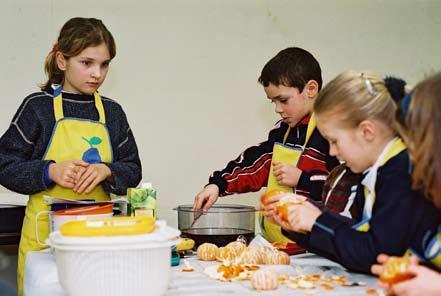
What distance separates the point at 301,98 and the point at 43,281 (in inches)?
39.7

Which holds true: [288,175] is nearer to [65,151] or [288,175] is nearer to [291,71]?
[291,71]

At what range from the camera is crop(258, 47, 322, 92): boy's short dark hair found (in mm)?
1914

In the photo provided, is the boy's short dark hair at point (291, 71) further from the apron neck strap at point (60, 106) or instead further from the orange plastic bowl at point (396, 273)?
the orange plastic bowl at point (396, 273)

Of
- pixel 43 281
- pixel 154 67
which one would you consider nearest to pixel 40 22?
pixel 154 67

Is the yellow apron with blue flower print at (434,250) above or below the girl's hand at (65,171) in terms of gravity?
below

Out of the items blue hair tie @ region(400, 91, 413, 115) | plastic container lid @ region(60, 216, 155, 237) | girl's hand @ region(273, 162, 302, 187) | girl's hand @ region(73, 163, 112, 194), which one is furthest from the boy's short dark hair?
plastic container lid @ region(60, 216, 155, 237)

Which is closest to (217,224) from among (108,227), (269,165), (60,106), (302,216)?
(269,165)

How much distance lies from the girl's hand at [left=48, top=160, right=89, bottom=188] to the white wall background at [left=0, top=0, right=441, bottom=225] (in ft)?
2.16

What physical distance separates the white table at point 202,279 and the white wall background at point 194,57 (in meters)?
0.98

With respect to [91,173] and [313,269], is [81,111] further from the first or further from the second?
[313,269]

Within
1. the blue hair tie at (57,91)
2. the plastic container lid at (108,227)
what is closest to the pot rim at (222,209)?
the blue hair tie at (57,91)

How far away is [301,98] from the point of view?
1.93 metres

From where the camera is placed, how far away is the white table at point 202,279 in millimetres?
1109

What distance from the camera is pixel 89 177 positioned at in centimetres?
168
